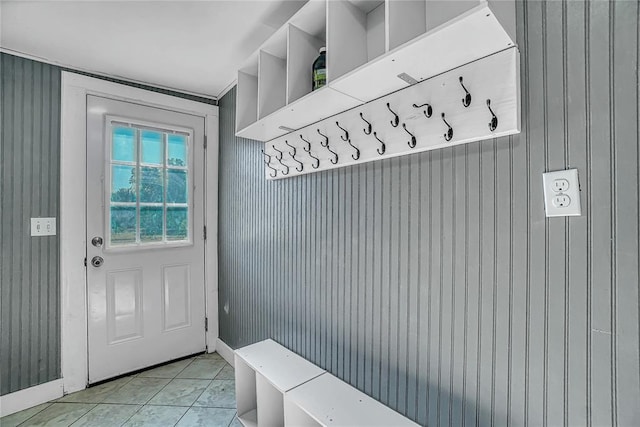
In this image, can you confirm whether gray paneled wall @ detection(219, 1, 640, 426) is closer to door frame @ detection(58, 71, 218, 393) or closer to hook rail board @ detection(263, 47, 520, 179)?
hook rail board @ detection(263, 47, 520, 179)

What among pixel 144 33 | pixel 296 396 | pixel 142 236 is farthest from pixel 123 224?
pixel 296 396

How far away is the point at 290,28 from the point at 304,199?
2.60ft

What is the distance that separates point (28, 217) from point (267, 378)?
5.87 feet

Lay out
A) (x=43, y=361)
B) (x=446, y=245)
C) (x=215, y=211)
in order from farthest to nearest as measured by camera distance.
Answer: (x=215, y=211)
(x=43, y=361)
(x=446, y=245)

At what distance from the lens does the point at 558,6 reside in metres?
0.82

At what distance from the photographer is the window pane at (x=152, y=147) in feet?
7.66

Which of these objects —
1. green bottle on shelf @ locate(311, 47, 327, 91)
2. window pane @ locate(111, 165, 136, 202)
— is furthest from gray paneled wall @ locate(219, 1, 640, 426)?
window pane @ locate(111, 165, 136, 202)

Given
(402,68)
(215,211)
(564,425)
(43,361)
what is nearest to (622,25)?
(402,68)

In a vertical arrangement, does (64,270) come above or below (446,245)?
below

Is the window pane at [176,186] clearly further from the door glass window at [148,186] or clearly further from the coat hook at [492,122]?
the coat hook at [492,122]

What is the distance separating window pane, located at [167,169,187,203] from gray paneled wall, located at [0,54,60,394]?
670 millimetres

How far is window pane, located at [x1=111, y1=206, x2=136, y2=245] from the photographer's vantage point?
2.22 meters

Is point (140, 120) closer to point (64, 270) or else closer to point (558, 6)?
point (64, 270)

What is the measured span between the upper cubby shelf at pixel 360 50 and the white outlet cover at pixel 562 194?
37 cm
